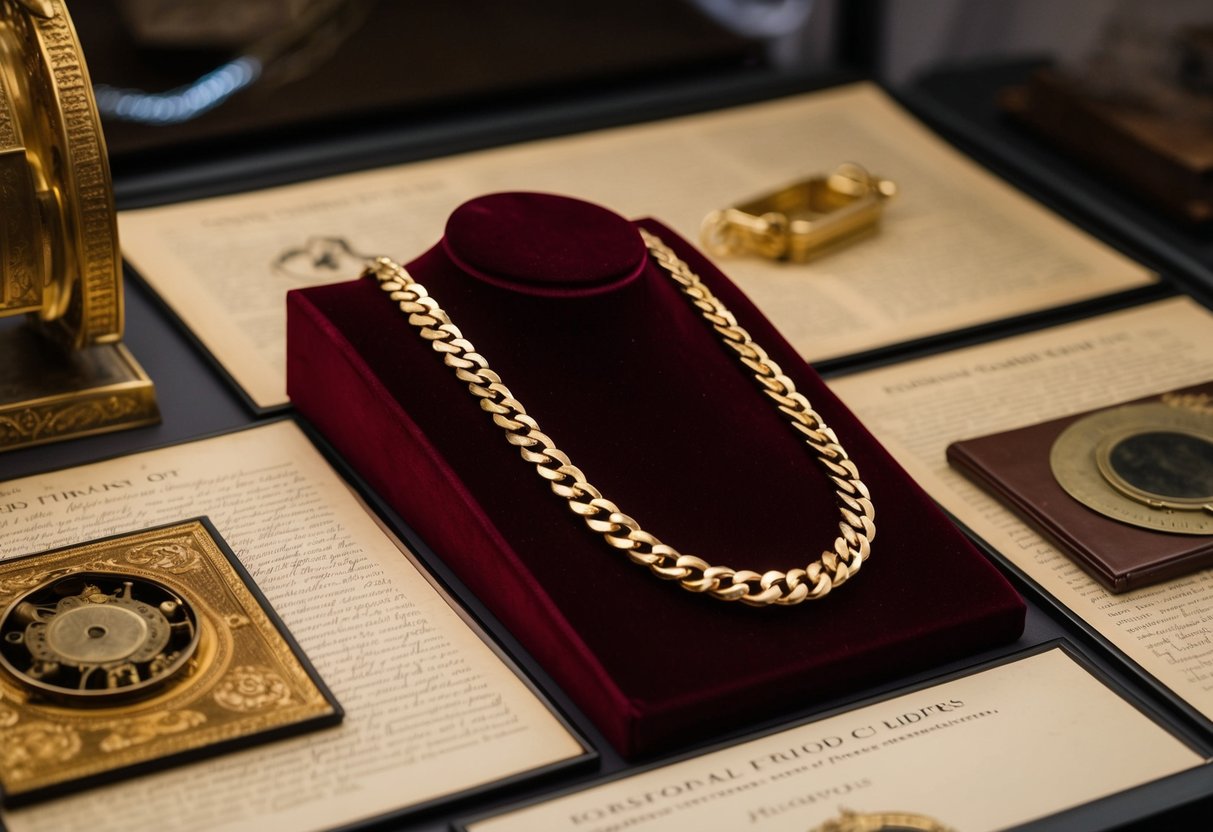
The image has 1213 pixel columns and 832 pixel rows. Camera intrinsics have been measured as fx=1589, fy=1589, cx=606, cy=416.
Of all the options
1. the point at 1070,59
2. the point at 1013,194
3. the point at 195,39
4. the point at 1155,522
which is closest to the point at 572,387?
the point at 1155,522

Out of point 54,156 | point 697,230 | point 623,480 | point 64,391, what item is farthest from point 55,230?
point 697,230

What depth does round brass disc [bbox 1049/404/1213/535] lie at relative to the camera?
1419 mm

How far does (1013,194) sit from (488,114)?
75cm

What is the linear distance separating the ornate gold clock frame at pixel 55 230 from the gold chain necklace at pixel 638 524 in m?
0.25

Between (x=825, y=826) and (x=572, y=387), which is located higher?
(x=572, y=387)

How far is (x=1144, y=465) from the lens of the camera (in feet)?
4.83

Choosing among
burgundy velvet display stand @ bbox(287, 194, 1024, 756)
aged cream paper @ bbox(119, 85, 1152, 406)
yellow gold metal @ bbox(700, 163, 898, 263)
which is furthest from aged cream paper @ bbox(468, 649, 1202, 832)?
yellow gold metal @ bbox(700, 163, 898, 263)

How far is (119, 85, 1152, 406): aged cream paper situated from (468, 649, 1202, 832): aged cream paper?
57 cm

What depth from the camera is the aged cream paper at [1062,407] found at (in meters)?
1.33

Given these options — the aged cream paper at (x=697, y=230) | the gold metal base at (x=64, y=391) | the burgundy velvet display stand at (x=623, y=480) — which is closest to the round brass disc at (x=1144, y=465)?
the burgundy velvet display stand at (x=623, y=480)

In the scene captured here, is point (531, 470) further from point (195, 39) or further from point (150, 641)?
point (195, 39)

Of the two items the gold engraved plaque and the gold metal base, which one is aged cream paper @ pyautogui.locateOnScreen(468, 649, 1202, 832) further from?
the gold metal base

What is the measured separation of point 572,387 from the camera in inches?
53.4

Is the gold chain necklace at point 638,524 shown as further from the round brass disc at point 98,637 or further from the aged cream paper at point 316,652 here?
the round brass disc at point 98,637
